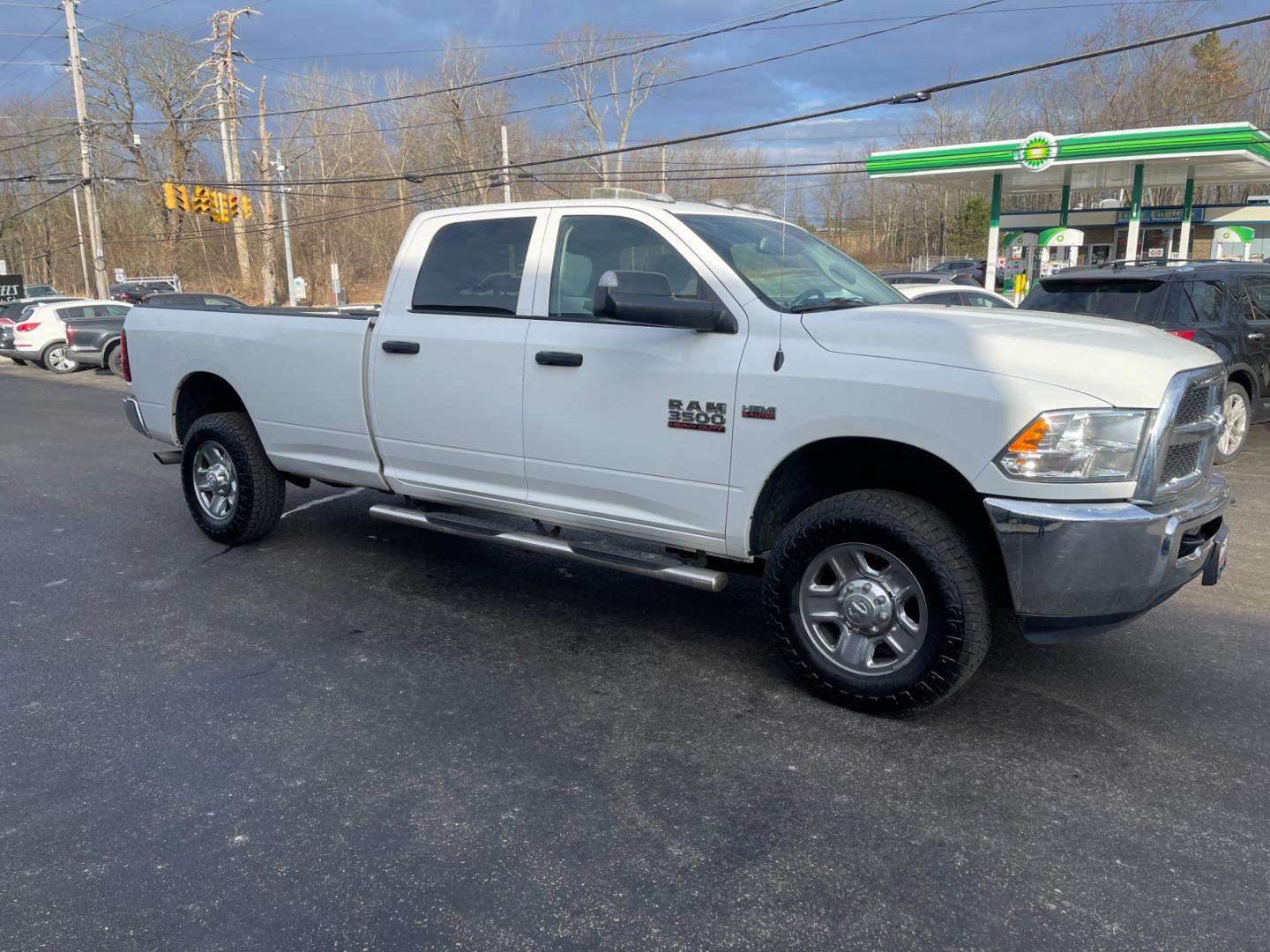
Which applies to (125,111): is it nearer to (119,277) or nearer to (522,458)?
(119,277)

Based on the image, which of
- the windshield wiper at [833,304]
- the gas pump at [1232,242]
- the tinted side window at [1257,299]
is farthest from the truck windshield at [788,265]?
the gas pump at [1232,242]

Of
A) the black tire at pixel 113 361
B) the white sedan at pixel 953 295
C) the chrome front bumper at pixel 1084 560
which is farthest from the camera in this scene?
the black tire at pixel 113 361

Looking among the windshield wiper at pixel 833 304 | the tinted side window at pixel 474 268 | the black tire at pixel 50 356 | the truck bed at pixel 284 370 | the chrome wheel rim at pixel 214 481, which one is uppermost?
the tinted side window at pixel 474 268

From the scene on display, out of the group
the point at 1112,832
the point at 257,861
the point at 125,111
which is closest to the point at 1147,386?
the point at 1112,832

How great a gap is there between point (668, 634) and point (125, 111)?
5576cm

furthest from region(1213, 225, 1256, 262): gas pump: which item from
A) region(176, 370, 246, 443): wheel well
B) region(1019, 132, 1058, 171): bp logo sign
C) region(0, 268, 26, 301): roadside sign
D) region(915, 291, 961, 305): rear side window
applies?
region(0, 268, 26, 301): roadside sign

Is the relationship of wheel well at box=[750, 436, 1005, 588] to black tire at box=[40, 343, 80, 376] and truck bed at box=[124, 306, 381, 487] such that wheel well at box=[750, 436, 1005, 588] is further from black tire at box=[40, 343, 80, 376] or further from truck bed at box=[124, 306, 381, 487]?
black tire at box=[40, 343, 80, 376]

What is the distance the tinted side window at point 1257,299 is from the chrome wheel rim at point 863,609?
7119 millimetres

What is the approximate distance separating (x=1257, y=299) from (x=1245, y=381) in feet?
2.78

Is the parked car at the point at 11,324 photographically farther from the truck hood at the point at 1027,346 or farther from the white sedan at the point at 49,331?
the truck hood at the point at 1027,346

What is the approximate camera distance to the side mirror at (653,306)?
3902 millimetres

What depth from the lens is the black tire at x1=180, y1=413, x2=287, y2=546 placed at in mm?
6016

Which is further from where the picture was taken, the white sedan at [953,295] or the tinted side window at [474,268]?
A: the white sedan at [953,295]

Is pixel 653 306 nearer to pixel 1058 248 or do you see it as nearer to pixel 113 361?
pixel 113 361
